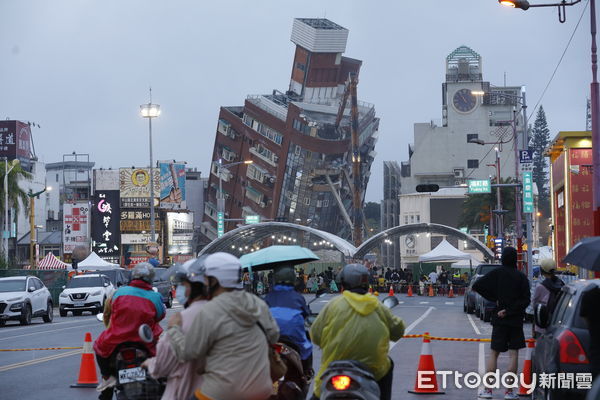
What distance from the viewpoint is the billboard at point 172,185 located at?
11034 centimetres

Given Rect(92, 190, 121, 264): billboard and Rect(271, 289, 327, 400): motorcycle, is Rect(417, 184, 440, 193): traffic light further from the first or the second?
Rect(92, 190, 121, 264): billboard

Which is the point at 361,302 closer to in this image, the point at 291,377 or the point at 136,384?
the point at 291,377

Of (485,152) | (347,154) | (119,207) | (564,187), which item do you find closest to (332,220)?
(347,154)

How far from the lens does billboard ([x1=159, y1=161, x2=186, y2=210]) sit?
362 ft

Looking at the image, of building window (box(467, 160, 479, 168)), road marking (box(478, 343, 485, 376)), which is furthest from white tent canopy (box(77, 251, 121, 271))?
building window (box(467, 160, 479, 168))

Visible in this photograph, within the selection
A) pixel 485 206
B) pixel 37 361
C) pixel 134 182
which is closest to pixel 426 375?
pixel 37 361

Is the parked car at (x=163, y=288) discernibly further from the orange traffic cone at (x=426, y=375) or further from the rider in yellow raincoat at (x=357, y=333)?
the rider in yellow raincoat at (x=357, y=333)

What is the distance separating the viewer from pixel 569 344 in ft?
30.9

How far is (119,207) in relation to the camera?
4063 inches

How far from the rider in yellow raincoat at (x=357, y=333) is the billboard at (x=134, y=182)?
97.6 metres

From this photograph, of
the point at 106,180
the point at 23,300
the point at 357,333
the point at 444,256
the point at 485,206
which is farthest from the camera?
the point at 106,180

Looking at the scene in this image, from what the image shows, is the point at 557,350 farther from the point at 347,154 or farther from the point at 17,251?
the point at 347,154

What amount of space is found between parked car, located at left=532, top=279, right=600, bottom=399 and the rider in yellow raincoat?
5.80 feet

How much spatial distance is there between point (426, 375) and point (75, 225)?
89.0m
